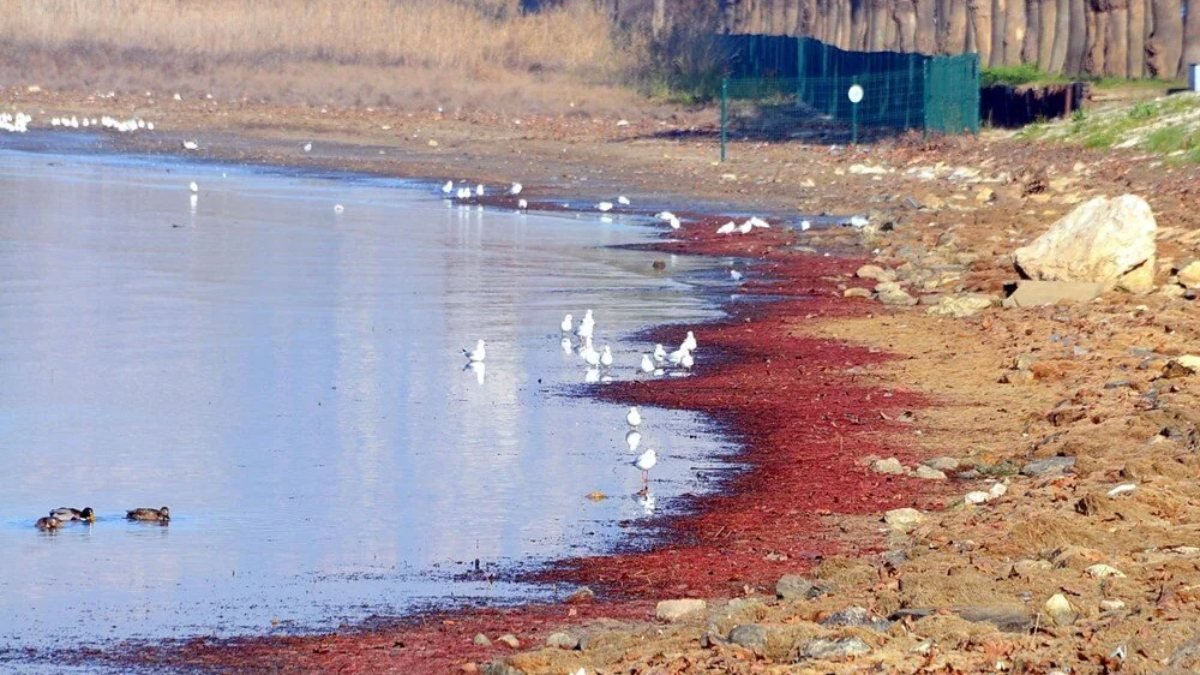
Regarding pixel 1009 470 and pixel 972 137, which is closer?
pixel 1009 470

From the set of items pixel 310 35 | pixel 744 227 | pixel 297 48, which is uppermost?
pixel 310 35

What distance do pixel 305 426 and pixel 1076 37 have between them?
28.8 m

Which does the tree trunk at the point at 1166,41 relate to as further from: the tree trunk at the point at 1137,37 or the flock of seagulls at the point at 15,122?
the flock of seagulls at the point at 15,122

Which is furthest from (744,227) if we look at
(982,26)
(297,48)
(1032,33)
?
(297,48)

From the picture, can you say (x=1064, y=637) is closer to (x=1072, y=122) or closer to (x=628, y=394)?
(x=628, y=394)

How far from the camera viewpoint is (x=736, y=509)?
34.4 feet

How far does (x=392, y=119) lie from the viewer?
47.1 metres

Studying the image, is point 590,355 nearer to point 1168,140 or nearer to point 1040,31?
point 1168,140

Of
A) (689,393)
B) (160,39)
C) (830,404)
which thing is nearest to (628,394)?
(689,393)

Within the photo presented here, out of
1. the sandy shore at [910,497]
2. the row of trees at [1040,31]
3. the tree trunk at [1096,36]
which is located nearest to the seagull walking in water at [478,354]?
the sandy shore at [910,497]

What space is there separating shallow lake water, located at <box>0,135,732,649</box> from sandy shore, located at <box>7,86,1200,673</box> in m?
0.48

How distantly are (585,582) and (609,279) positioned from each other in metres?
12.3

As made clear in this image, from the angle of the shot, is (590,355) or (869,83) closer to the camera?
(590,355)

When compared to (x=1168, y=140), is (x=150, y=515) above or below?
below
